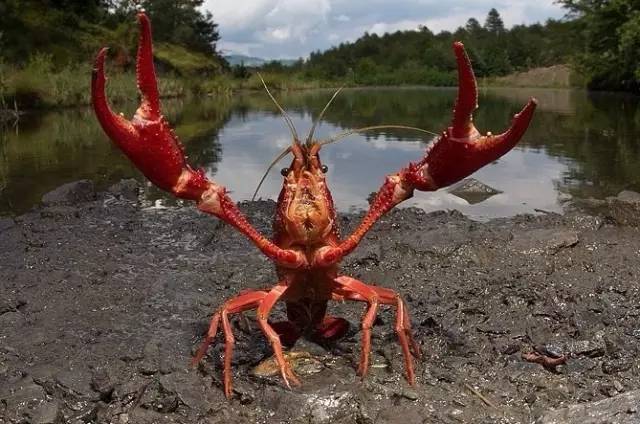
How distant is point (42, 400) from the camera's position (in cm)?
430

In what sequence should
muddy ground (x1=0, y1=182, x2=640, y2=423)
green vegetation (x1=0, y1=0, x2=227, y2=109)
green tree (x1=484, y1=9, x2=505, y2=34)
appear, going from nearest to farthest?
muddy ground (x1=0, y1=182, x2=640, y2=423)
green vegetation (x1=0, y1=0, x2=227, y2=109)
green tree (x1=484, y1=9, x2=505, y2=34)

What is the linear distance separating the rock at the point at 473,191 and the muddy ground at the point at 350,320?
2.67m

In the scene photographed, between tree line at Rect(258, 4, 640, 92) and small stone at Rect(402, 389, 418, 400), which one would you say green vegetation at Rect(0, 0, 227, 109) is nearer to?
tree line at Rect(258, 4, 640, 92)

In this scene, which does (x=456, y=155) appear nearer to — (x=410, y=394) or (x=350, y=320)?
(x=410, y=394)

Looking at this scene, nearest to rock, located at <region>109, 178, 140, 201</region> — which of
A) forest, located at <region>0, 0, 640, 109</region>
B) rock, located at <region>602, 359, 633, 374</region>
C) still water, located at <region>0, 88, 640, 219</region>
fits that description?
still water, located at <region>0, 88, 640, 219</region>

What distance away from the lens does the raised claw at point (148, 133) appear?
3.56 m

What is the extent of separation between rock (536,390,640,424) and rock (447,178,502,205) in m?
8.15

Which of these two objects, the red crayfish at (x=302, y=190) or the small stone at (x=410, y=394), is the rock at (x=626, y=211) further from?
the small stone at (x=410, y=394)

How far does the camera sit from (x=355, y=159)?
1755 centimetres

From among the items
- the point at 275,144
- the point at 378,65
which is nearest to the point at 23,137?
the point at 275,144

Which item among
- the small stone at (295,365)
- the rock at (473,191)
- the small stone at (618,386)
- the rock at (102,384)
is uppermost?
the small stone at (295,365)

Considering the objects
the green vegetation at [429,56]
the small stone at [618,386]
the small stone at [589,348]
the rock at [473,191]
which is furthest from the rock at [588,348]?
the green vegetation at [429,56]

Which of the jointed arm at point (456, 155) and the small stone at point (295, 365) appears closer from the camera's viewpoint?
the jointed arm at point (456, 155)

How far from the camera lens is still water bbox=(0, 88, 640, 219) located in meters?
12.0
